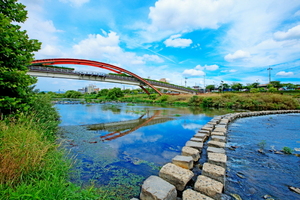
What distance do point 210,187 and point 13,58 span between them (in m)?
5.74

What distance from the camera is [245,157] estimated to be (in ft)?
13.1

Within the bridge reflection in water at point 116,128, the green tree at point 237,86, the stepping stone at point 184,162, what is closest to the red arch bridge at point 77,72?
the bridge reflection in water at point 116,128

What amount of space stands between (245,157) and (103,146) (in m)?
A: 4.46

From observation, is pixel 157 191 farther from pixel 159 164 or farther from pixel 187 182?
pixel 159 164

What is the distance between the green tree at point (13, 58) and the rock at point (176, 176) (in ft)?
13.4

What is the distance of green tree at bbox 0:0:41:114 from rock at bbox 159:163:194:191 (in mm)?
4093

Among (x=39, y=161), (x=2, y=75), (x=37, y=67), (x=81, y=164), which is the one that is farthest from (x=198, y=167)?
(x=37, y=67)

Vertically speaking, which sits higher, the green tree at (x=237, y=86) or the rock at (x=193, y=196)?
the green tree at (x=237, y=86)

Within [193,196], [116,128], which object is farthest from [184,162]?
[116,128]

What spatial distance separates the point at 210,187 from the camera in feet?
7.64

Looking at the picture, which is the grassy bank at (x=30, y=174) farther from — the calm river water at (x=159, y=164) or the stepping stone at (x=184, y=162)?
the stepping stone at (x=184, y=162)

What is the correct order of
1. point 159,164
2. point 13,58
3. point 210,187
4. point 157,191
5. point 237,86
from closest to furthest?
point 157,191 < point 210,187 < point 159,164 < point 13,58 < point 237,86

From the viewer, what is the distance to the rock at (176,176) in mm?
2525

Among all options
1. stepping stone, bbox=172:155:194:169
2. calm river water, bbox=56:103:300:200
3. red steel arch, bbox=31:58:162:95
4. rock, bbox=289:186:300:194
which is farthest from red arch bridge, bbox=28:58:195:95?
rock, bbox=289:186:300:194
